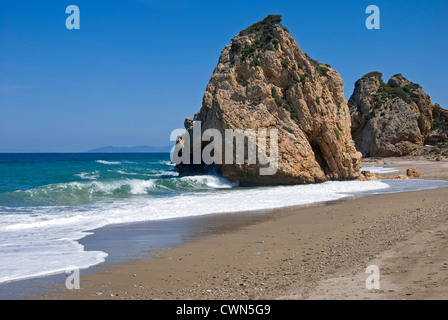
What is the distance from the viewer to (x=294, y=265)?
5781 millimetres

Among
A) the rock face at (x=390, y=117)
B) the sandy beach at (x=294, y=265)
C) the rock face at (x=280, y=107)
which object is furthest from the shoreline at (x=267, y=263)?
the rock face at (x=390, y=117)

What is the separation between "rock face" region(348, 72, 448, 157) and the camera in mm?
50219

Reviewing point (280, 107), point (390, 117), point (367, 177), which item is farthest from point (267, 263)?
point (390, 117)

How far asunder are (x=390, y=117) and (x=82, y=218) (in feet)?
159

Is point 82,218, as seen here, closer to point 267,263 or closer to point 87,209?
point 87,209

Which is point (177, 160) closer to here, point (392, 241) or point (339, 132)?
point (339, 132)

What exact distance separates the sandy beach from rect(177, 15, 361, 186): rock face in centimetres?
1159

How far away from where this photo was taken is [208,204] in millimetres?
13750

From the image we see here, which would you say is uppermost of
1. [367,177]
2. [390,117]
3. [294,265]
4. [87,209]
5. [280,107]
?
[390,117]

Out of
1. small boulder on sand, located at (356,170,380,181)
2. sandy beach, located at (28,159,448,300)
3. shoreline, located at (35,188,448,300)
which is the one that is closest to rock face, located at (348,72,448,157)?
small boulder on sand, located at (356,170,380,181)

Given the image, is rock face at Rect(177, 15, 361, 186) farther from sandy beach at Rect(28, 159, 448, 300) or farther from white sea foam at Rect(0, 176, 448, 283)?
sandy beach at Rect(28, 159, 448, 300)

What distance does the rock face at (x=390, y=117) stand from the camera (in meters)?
50.2
